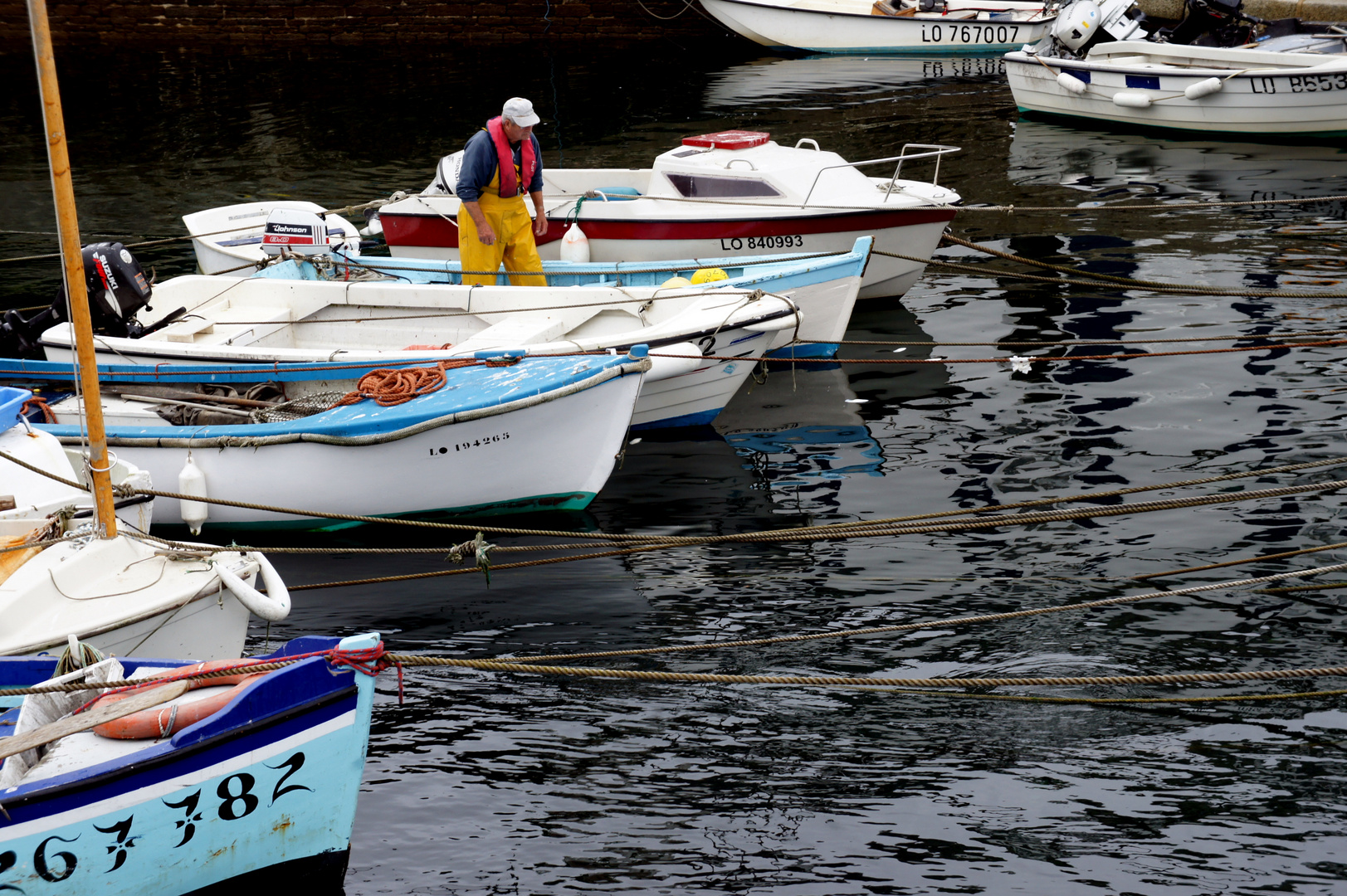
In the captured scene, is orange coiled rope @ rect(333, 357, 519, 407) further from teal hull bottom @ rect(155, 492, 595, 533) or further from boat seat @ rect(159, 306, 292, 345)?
boat seat @ rect(159, 306, 292, 345)

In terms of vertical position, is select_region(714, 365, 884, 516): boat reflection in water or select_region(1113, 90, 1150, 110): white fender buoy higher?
select_region(1113, 90, 1150, 110): white fender buoy

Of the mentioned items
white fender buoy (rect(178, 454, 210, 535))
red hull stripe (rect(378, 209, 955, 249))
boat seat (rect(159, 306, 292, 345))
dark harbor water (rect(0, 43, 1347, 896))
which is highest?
red hull stripe (rect(378, 209, 955, 249))

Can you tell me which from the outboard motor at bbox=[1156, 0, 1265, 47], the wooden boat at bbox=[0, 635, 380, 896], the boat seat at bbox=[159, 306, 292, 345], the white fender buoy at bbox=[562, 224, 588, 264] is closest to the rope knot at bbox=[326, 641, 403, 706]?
the wooden boat at bbox=[0, 635, 380, 896]

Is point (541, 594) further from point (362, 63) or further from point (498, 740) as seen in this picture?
point (362, 63)

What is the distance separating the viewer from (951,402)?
10.7 m

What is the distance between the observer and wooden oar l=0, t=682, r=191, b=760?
15.0ft

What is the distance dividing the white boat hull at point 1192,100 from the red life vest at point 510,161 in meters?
11.9

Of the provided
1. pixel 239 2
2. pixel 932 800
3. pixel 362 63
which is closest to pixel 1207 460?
pixel 932 800

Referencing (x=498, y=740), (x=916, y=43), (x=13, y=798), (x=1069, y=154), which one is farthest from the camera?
(x=916, y=43)

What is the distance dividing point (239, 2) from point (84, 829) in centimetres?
2738

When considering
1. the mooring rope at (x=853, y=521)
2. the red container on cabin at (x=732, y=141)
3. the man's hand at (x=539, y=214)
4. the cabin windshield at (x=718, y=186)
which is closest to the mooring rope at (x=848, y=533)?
the mooring rope at (x=853, y=521)

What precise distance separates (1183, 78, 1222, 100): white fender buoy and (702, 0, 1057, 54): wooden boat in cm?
761

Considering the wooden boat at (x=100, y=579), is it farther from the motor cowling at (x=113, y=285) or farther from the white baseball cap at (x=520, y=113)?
the white baseball cap at (x=520, y=113)

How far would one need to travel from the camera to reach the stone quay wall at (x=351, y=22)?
1121 inches
